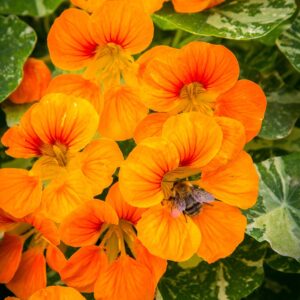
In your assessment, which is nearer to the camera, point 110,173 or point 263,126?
point 110,173

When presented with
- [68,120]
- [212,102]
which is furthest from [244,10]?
[68,120]

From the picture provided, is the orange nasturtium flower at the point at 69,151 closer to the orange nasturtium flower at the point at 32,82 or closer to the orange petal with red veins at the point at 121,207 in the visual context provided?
the orange petal with red veins at the point at 121,207

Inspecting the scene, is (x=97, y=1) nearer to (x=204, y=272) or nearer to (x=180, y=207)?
(x=180, y=207)

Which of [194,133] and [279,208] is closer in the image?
[194,133]

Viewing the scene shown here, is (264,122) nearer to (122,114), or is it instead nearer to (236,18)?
(236,18)

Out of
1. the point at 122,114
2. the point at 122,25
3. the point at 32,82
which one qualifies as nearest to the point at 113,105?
the point at 122,114

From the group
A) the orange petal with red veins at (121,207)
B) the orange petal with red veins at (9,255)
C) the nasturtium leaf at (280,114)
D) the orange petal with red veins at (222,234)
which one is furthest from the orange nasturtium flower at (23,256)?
the nasturtium leaf at (280,114)

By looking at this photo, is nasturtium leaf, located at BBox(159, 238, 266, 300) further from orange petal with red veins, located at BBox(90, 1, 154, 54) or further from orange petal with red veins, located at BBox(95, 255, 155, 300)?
orange petal with red veins, located at BBox(90, 1, 154, 54)
